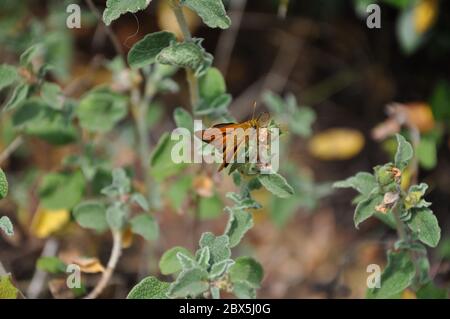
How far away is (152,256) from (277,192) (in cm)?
77

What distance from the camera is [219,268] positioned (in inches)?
54.1

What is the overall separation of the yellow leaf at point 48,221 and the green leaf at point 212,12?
828mm

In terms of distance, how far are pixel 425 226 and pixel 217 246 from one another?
0.45 m

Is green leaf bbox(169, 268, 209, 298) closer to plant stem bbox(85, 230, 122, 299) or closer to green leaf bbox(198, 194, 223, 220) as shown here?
plant stem bbox(85, 230, 122, 299)

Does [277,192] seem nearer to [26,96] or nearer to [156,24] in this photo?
[26,96]

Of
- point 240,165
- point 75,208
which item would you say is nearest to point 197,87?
point 240,165

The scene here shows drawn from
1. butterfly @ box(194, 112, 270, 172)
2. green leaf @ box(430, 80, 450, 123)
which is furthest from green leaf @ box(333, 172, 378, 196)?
green leaf @ box(430, 80, 450, 123)

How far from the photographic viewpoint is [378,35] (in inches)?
99.2

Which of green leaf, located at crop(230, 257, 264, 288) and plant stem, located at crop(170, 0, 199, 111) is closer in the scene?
plant stem, located at crop(170, 0, 199, 111)

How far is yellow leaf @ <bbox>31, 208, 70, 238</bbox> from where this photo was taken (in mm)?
1898

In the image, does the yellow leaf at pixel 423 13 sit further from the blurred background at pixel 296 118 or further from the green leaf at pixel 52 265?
the green leaf at pixel 52 265

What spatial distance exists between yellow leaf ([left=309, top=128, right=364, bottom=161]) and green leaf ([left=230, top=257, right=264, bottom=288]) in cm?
95

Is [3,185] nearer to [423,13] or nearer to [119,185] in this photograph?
[119,185]

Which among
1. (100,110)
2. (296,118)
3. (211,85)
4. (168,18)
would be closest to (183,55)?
(211,85)
